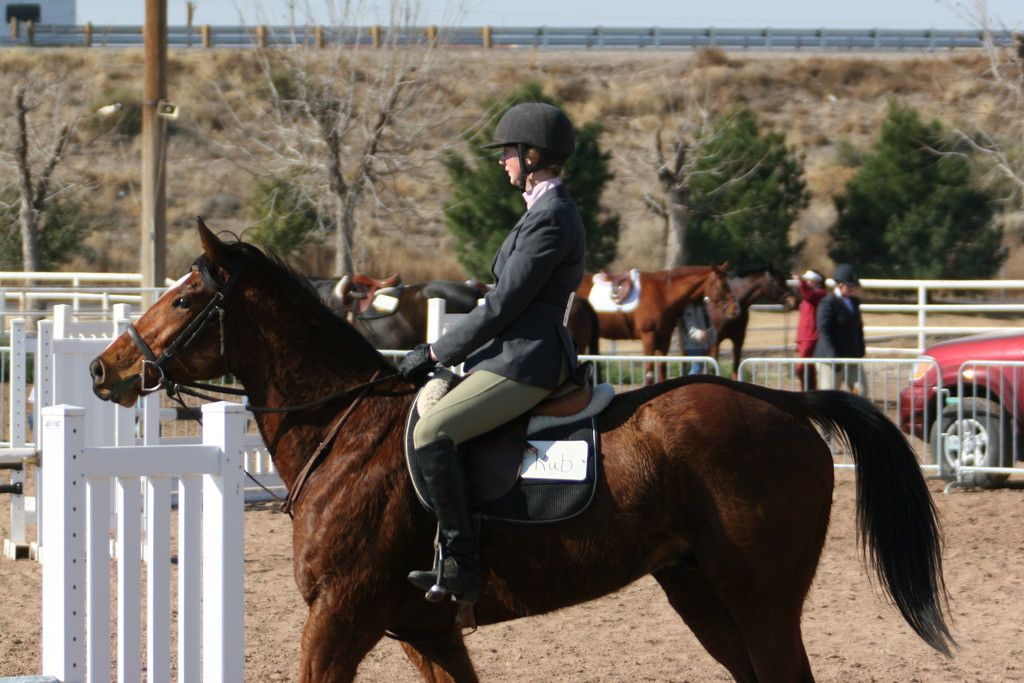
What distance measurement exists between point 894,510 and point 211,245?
2617 mm

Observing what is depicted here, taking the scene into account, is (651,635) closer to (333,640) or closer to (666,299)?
(333,640)

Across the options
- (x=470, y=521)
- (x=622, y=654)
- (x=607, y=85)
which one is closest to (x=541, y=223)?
(x=470, y=521)

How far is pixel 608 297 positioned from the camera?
17.2m

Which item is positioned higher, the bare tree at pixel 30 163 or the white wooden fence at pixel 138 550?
the bare tree at pixel 30 163

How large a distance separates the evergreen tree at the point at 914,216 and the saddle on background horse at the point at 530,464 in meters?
28.2

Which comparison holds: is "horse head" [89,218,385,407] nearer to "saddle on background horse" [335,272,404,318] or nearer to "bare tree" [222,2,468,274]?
"saddle on background horse" [335,272,404,318]

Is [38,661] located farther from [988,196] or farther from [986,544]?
[988,196]

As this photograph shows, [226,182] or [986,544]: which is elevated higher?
[226,182]

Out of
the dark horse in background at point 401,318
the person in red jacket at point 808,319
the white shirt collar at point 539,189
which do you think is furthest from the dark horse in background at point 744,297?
the white shirt collar at point 539,189

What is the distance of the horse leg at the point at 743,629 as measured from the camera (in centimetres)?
412

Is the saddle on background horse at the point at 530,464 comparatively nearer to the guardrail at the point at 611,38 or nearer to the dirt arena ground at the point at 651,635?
the dirt arena ground at the point at 651,635

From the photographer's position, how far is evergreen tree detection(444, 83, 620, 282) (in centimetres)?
2892

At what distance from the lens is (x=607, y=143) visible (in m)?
47.6

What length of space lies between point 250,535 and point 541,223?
18.7 feet
